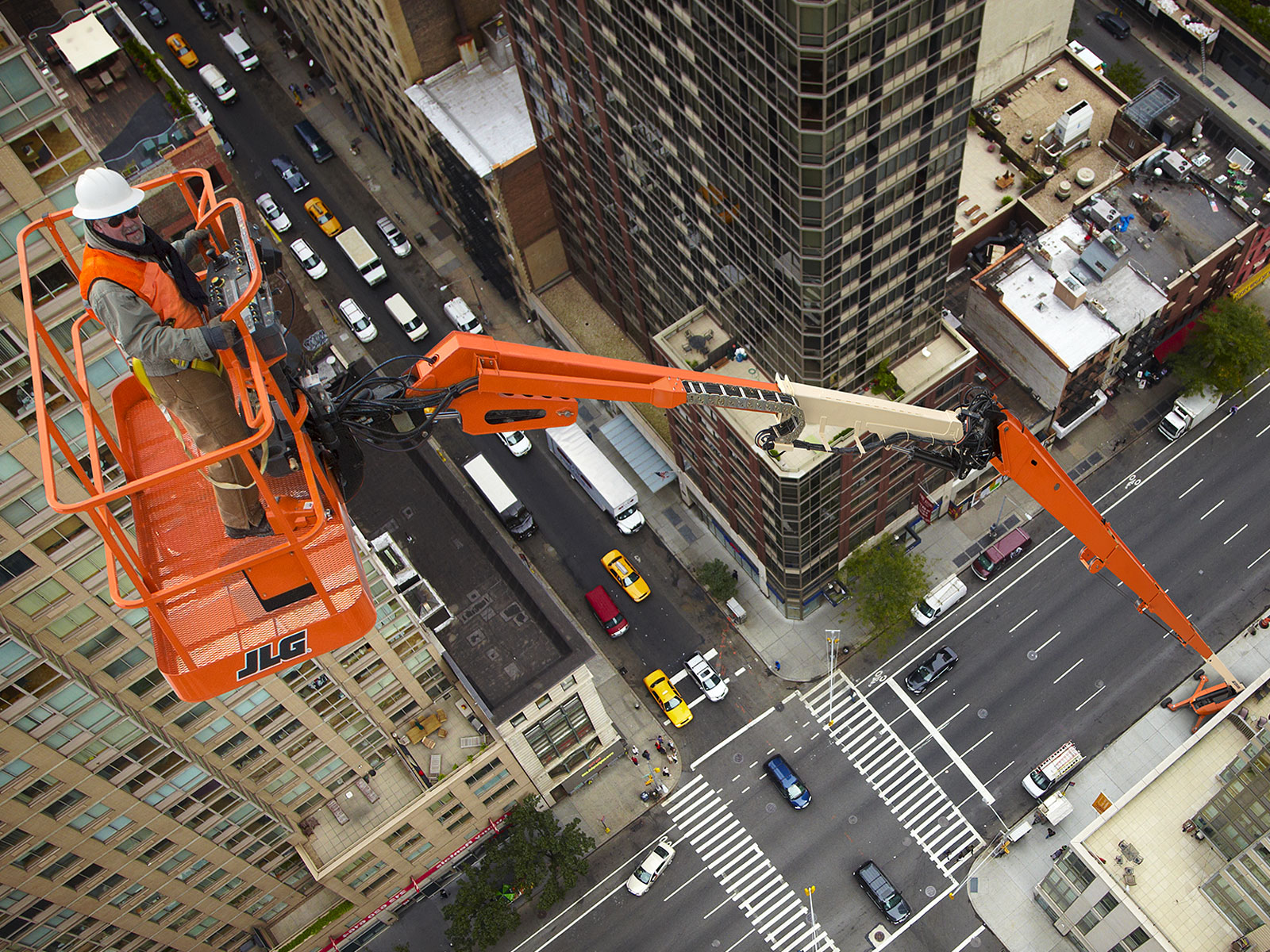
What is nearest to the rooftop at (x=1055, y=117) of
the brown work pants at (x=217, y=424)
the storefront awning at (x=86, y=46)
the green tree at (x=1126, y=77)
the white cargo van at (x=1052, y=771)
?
the green tree at (x=1126, y=77)

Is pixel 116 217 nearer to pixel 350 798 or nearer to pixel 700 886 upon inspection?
pixel 350 798

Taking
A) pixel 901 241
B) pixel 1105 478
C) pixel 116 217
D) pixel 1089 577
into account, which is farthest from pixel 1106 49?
pixel 116 217

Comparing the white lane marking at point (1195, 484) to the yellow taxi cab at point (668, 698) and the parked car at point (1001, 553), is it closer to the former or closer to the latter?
the parked car at point (1001, 553)

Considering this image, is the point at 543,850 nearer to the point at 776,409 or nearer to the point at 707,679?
the point at 707,679

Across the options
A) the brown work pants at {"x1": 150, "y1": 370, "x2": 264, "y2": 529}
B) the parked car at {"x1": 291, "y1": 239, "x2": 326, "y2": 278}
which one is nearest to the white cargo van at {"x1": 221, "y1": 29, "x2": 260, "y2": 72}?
the parked car at {"x1": 291, "y1": 239, "x2": 326, "y2": 278}

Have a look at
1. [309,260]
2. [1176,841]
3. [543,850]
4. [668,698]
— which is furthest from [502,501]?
[1176,841]
